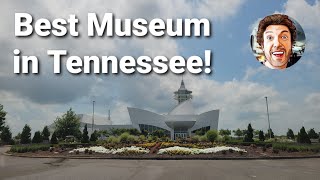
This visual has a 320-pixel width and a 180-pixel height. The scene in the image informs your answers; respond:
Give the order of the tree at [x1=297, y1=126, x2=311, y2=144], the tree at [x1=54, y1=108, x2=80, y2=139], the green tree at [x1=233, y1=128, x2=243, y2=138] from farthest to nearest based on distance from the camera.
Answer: the green tree at [x1=233, y1=128, x2=243, y2=138], the tree at [x1=54, y1=108, x2=80, y2=139], the tree at [x1=297, y1=126, x2=311, y2=144]

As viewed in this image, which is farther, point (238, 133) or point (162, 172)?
point (238, 133)


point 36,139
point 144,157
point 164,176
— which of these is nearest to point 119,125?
point 36,139

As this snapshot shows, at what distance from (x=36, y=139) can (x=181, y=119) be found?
184 ft

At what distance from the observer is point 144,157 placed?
2262 cm

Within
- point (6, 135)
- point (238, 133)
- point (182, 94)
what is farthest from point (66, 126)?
point (182, 94)

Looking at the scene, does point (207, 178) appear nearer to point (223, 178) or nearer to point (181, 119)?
point (223, 178)

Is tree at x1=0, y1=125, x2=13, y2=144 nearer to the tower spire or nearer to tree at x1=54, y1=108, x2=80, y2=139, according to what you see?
tree at x1=54, y1=108, x2=80, y2=139

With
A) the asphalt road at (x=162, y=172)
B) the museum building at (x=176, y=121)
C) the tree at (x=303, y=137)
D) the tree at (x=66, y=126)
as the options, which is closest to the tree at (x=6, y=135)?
the tree at (x=66, y=126)

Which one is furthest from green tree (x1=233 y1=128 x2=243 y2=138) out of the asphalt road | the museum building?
the asphalt road

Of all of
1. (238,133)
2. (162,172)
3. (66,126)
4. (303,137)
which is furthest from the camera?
(238,133)

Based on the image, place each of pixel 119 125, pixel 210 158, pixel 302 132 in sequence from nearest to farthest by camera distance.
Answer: pixel 210 158, pixel 302 132, pixel 119 125

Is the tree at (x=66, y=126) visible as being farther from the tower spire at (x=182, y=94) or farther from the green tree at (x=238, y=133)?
the tower spire at (x=182, y=94)

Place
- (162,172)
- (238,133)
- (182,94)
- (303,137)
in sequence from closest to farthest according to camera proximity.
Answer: (162,172) < (303,137) < (238,133) < (182,94)

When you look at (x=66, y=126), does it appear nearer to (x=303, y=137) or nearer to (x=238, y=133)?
(x=303, y=137)
